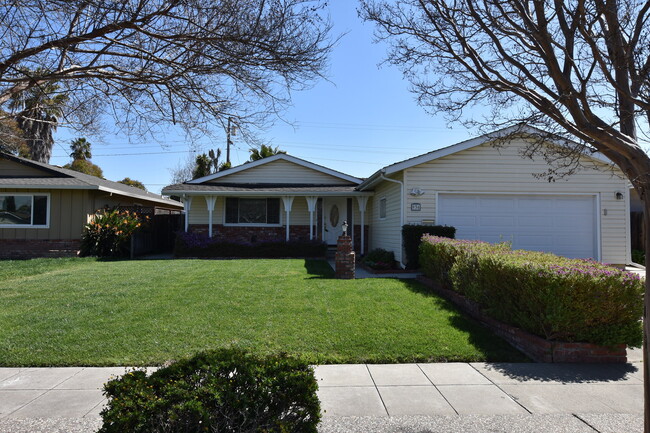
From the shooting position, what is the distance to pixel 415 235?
1195cm

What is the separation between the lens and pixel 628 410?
3.86 meters

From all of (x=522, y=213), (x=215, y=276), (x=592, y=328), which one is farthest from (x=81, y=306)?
(x=522, y=213)

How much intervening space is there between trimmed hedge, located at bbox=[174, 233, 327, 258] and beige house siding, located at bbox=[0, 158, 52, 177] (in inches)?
231

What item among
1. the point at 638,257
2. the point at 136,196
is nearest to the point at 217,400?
the point at 638,257

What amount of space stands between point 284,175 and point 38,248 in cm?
981

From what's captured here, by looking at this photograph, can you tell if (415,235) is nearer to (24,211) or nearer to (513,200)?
(513,200)

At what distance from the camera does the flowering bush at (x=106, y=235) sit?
50.5 ft

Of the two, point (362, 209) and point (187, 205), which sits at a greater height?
point (187, 205)

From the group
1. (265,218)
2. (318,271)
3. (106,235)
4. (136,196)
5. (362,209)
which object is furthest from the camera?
(136,196)

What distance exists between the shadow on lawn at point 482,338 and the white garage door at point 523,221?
5220 millimetres

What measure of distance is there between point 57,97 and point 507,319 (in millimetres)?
7229

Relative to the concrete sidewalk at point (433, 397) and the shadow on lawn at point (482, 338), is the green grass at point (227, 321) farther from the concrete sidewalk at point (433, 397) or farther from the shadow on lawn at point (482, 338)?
the concrete sidewalk at point (433, 397)

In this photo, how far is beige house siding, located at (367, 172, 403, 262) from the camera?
12995 mm

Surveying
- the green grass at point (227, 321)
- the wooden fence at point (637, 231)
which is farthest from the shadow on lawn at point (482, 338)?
the wooden fence at point (637, 231)
